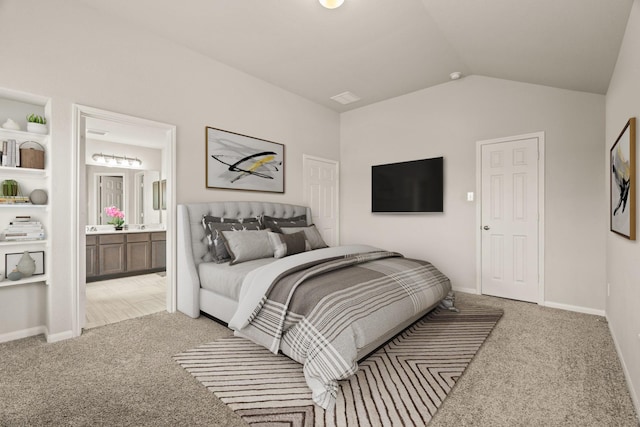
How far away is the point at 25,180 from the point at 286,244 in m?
2.23

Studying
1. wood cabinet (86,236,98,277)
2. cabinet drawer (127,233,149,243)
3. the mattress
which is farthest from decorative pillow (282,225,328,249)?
wood cabinet (86,236,98,277)

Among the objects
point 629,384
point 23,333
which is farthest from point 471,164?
point 23,333

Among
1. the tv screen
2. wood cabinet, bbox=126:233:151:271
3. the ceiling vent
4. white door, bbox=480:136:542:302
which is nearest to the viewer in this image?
white door, bbox=480:136:542:302

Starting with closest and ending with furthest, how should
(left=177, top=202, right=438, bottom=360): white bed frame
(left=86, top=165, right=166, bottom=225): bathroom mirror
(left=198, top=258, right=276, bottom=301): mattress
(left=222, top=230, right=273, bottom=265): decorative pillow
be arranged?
1. (left=198, top=258, right=276, bottom=301): mattress
2. (left=177, top=202, right=438, bottom=360): white bed frame
3. (left=222, top=230, right=273, bottom=265): decorative pillow
4. (left=86, top=165, right=166, bottom=225): bathroom mirror

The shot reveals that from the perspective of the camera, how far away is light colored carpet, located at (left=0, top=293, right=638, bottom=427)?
5.26 feet

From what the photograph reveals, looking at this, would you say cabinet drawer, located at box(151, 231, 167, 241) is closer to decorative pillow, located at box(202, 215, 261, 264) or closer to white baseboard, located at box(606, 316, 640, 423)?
decorative pillow, located at box(202, 215, 261, 264)

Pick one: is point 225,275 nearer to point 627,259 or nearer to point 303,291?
point 303,291

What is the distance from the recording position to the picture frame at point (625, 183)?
184 cm

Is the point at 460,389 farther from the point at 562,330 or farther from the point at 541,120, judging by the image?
the point at 541,120

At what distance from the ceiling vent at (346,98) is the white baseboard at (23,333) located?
4.21 metres

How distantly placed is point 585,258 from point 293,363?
127 inches

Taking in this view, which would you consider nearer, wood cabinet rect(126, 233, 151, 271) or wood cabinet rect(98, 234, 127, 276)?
wood cabinet rect(98, 234, 127, 276)

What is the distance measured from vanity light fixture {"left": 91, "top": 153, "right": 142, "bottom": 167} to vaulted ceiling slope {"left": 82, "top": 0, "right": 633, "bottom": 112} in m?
2.95

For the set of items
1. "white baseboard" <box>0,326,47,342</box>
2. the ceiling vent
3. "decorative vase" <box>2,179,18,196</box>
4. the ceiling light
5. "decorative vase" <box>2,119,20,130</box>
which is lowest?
"white baseboard" <box>0,326,47,342</box>
